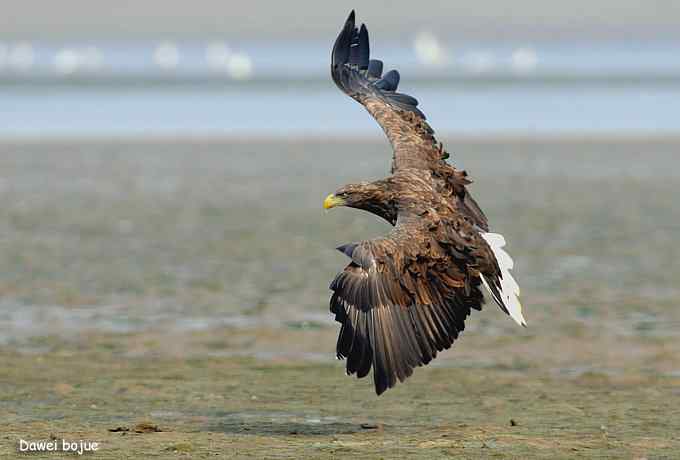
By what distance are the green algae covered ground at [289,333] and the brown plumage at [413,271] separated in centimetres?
58

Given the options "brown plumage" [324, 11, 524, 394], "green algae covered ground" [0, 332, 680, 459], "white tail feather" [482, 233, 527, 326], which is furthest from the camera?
"white tail feather" [482, 233, 527, 326]

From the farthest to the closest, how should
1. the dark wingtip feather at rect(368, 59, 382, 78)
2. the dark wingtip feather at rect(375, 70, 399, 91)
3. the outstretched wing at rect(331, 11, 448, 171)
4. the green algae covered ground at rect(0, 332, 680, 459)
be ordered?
the dark wingtip feather at rect(368, 59, 382, 78) → the dark wingtip feather at rect(375, 70, 399, 91) → the outstretched wing at rect(331, 11, 448, 171) → the green algae covered ground at rect(0, 332, 680, 459)

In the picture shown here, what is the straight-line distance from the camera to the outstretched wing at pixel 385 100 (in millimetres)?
10719

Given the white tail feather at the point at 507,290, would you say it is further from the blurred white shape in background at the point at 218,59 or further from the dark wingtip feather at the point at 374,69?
the blurred white shape in background at the point at 218,59

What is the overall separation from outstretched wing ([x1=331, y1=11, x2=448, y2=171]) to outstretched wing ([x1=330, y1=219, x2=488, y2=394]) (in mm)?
1474

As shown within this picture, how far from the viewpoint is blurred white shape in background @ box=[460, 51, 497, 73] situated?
11625 cm

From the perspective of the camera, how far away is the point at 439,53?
402 feet

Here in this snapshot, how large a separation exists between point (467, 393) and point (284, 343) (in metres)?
2.64

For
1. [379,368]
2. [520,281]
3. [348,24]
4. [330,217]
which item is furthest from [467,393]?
[330,217]

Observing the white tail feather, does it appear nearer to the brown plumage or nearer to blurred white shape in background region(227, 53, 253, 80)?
the brown plumage

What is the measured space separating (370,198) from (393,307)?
1.70 meters

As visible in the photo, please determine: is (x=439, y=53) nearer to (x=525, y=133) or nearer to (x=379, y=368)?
(x=525, y=133)

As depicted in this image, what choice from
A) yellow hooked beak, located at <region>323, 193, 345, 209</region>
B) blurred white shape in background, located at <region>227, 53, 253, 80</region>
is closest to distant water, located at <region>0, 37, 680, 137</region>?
blurred white shape in background, located at <region>227, 53, 253, 80</region>

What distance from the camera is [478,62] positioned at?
13050cm
